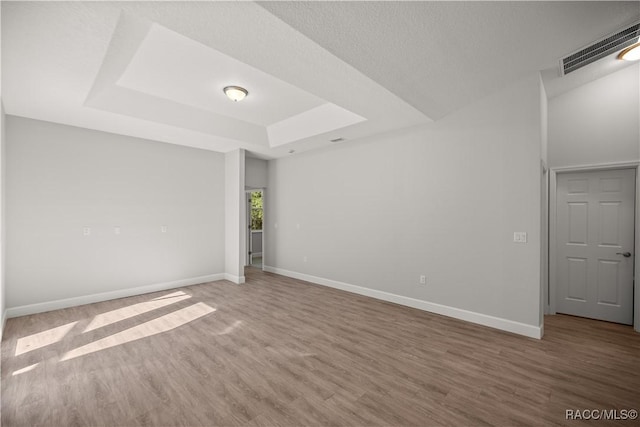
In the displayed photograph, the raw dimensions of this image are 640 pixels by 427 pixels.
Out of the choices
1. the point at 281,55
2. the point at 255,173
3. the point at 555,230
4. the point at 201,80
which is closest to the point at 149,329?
the point at 201,80

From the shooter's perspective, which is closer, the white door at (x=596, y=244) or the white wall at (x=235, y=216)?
the white door at (x=596, y=244)

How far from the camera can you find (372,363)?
268 cm

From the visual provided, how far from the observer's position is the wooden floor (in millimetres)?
2012

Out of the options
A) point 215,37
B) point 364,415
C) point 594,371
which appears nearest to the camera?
point 364,415

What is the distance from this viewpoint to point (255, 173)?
6.89 m

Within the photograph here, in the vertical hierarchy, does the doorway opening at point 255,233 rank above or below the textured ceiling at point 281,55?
below

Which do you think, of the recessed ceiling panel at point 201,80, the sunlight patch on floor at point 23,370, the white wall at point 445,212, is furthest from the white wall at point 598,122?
the sunlight patch on floor at point 23,370

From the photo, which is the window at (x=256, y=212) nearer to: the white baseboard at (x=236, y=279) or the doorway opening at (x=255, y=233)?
the doorway opening at (x=255, y=233)

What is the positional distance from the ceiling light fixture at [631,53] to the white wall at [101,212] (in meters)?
6.40

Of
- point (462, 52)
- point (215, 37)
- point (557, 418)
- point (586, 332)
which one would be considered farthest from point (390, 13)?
point (586, 332)

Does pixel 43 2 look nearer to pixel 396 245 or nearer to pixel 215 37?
pixel 215 37

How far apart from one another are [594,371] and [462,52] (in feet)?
10.4

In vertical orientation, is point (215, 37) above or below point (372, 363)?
above

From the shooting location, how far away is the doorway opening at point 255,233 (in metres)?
8.15
